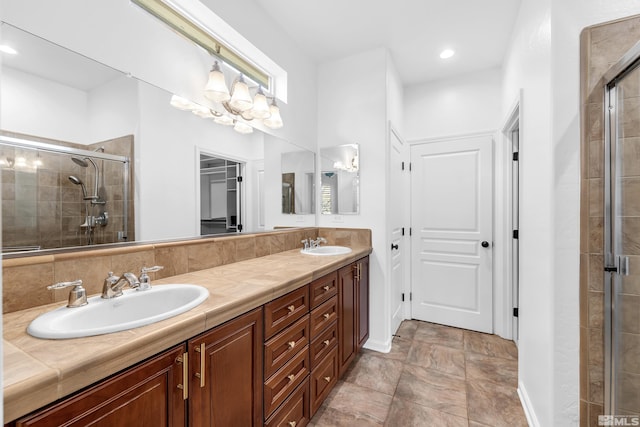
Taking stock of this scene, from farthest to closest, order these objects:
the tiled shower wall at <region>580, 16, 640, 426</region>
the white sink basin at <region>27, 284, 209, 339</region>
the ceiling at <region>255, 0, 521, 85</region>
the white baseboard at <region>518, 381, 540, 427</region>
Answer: the ceiling at <region>255, 0, 521, 85</region>, the white baseboard at <region>518, 381, 540, 427</region>, the tiled shower wall at <region>580, 16, 640, 426</region>, the white sink basin at <region>27, 284, 209, 339</region>

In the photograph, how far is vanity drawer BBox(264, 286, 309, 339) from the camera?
4.17 feet

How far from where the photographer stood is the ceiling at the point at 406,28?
2057mm

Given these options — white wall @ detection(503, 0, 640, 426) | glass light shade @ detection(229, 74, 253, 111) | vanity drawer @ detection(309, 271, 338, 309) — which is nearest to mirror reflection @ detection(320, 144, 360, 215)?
vanity drawer @ detection(309, 271, 338, 309)

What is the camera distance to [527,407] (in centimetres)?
176

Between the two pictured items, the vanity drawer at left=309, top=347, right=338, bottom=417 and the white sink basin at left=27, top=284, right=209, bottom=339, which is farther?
the vanity drawer at left=309, top=347, right=338, bottom=417

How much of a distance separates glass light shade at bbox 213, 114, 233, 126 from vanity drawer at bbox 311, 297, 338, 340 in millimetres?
1274

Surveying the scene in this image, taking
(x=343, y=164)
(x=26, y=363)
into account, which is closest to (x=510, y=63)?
(x=343, y=164)

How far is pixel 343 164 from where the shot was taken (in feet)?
8.89

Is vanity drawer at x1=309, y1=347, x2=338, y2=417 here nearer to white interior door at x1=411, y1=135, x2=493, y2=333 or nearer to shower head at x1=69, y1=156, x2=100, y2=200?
shower head at x1=69, y1=156, x2=100, y2=200

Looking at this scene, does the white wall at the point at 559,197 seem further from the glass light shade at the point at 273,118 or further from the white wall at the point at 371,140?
the glass light shade at the point at 273,118

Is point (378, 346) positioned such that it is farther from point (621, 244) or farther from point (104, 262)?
point (104, 262)

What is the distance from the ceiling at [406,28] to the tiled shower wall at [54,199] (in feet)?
5.32

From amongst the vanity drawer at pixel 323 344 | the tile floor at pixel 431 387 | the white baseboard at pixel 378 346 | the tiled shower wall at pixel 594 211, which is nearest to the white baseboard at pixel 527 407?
the tile floor at pixel 431 387

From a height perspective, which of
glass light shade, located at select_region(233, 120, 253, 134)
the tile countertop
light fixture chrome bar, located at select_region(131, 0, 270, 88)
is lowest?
the tile countertop
